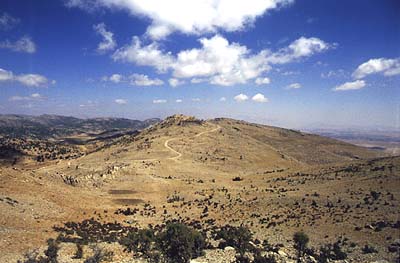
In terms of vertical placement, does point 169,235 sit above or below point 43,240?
above

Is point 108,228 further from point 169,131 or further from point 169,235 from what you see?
point 169,131

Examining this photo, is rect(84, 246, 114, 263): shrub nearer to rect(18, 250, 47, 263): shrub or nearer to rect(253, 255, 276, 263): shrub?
rect(18, 250, 47, 263): shrub

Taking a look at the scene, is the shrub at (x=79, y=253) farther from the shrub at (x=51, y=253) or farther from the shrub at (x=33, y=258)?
the shrub at (x=33, y=258)

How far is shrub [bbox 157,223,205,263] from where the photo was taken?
1942 centimetres

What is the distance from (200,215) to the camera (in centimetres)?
3634

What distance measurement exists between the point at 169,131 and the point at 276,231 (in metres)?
82.9

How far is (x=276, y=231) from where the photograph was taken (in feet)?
90.6

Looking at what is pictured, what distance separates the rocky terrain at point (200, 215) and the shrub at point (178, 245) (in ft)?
0.25

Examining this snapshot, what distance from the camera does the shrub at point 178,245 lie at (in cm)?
1942

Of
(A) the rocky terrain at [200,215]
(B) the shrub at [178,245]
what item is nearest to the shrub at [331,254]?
(A) the rocky terrain at [200,215]

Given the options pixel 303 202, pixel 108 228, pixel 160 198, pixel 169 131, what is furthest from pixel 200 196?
pixel 169 131

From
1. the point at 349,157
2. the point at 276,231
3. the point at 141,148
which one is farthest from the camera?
the point at 349,157

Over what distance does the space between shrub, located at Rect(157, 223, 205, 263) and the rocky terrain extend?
0.08 metres

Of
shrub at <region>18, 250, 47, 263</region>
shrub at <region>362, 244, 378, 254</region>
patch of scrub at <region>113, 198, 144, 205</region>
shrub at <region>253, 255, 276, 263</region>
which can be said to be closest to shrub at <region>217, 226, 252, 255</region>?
shrub at <region>253, 255, 276, 263</region>
